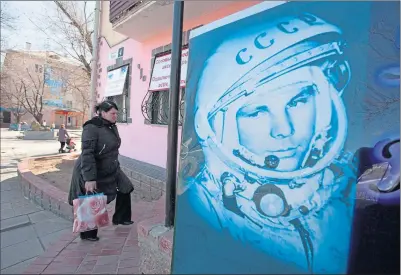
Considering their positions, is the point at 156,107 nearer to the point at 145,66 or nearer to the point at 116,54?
the point at 145,66

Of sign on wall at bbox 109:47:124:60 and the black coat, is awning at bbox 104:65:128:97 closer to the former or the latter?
sign on wall at bbox 109:47:124:60

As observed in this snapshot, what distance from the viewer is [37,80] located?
2755cm

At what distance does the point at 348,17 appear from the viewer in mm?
1132

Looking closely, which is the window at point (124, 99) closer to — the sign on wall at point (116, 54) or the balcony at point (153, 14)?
the sign on wall at point (116, 54)

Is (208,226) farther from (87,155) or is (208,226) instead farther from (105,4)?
(105,4)

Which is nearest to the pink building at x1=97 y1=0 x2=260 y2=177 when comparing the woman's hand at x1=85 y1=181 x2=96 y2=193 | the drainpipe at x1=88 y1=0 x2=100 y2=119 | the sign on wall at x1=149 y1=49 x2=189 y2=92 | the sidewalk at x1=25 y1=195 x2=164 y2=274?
the sign on wall at x1=149 y1=49 x2=189 y2=92

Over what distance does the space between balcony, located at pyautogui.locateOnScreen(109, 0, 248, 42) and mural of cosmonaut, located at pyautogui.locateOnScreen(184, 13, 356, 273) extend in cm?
314

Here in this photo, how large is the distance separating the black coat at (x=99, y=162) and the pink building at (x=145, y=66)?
1952 millimetres

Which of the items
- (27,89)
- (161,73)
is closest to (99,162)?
(161,73)

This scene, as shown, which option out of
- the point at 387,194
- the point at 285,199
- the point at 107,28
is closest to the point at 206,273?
the point at 285,199

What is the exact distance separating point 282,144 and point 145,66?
5.66 m

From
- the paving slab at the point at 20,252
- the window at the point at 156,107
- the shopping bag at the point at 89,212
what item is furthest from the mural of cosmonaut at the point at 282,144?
the window at the point at 156,107

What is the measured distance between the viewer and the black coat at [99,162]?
9.52ft

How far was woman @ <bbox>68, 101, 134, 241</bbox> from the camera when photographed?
9.50ft
